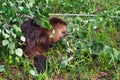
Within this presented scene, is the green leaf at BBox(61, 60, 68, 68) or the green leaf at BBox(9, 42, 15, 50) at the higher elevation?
the green leaf at BBox(9, 42, 15, 50)

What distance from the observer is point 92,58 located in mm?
3533

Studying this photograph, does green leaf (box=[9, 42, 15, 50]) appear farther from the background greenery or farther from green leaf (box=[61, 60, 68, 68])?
green leaf (box=[61, 60, 68, 68])

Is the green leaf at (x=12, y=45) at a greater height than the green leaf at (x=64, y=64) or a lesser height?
greater

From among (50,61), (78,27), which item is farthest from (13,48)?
(78,27)

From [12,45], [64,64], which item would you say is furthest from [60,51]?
[12,45]

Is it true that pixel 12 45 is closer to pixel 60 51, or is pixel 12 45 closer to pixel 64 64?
pixel 64 64

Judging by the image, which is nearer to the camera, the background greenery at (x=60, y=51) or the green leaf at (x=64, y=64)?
the background greenery at (x=60, y=51)

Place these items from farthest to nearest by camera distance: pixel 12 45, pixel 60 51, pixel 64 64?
pixel 60 51 → pixel 64 64 → pixel 12 45

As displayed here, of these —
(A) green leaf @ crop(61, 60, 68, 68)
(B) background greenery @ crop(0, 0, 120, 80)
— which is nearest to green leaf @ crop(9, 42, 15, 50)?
(B) background greenery @ crop(0, 0, 120, 80)

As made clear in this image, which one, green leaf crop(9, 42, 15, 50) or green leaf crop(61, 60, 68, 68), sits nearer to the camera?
green leaf crop(9, 42, 15, 50)

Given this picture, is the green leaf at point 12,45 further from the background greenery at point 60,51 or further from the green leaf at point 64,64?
the green leaf at point 64,64

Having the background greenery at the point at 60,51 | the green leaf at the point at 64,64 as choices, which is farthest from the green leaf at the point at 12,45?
the green leaf at the point at 64,64

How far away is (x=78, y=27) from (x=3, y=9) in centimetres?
105

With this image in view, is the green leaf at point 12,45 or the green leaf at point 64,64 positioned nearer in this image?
the green leaf at point 12,45
